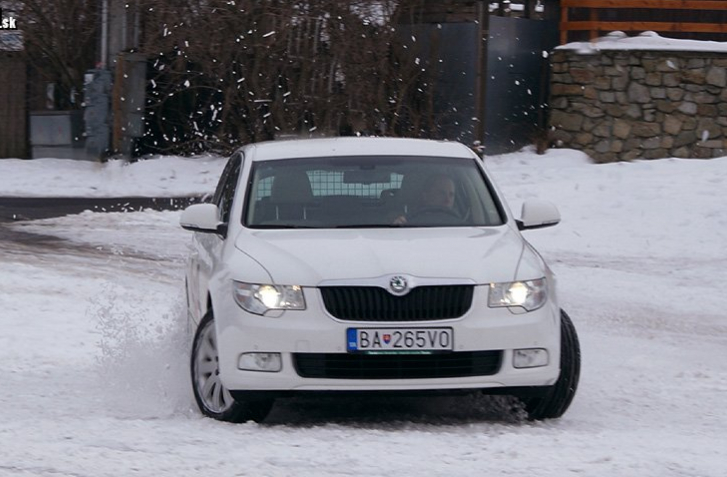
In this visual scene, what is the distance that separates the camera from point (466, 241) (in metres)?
6.82

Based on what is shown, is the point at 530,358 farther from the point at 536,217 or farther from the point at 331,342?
the point at 536,217

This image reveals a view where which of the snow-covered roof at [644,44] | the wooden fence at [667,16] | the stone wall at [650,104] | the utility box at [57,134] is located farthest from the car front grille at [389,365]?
the utility box at [57,134]

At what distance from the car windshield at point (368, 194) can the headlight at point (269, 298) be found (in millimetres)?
868

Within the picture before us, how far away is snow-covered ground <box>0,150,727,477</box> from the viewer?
552cm

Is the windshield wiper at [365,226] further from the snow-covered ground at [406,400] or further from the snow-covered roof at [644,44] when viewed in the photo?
the snow-covered roof at [644,44]

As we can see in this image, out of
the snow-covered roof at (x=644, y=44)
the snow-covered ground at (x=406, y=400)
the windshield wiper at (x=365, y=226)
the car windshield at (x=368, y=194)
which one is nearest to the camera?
the snow-covered ground at (x=406, y=400)

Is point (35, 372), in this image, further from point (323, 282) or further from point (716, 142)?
point (716, 142)

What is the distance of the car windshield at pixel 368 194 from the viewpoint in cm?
727

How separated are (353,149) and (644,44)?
13179 millimetres

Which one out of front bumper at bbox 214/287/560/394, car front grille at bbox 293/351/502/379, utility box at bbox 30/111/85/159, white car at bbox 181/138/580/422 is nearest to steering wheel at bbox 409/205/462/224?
white car at bbox 181/138/580/422

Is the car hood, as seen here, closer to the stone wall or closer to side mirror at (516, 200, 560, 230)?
side mirror at (516, 200, 560, 230)

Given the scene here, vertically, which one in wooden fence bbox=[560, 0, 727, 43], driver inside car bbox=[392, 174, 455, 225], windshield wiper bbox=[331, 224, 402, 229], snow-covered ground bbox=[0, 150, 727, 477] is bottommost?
snow-covered ground bbox=[0, 150, 727, 477]

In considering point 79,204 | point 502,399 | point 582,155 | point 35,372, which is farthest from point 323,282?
point 582,155

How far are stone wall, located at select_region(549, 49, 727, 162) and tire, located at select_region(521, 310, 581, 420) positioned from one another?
13.7m
